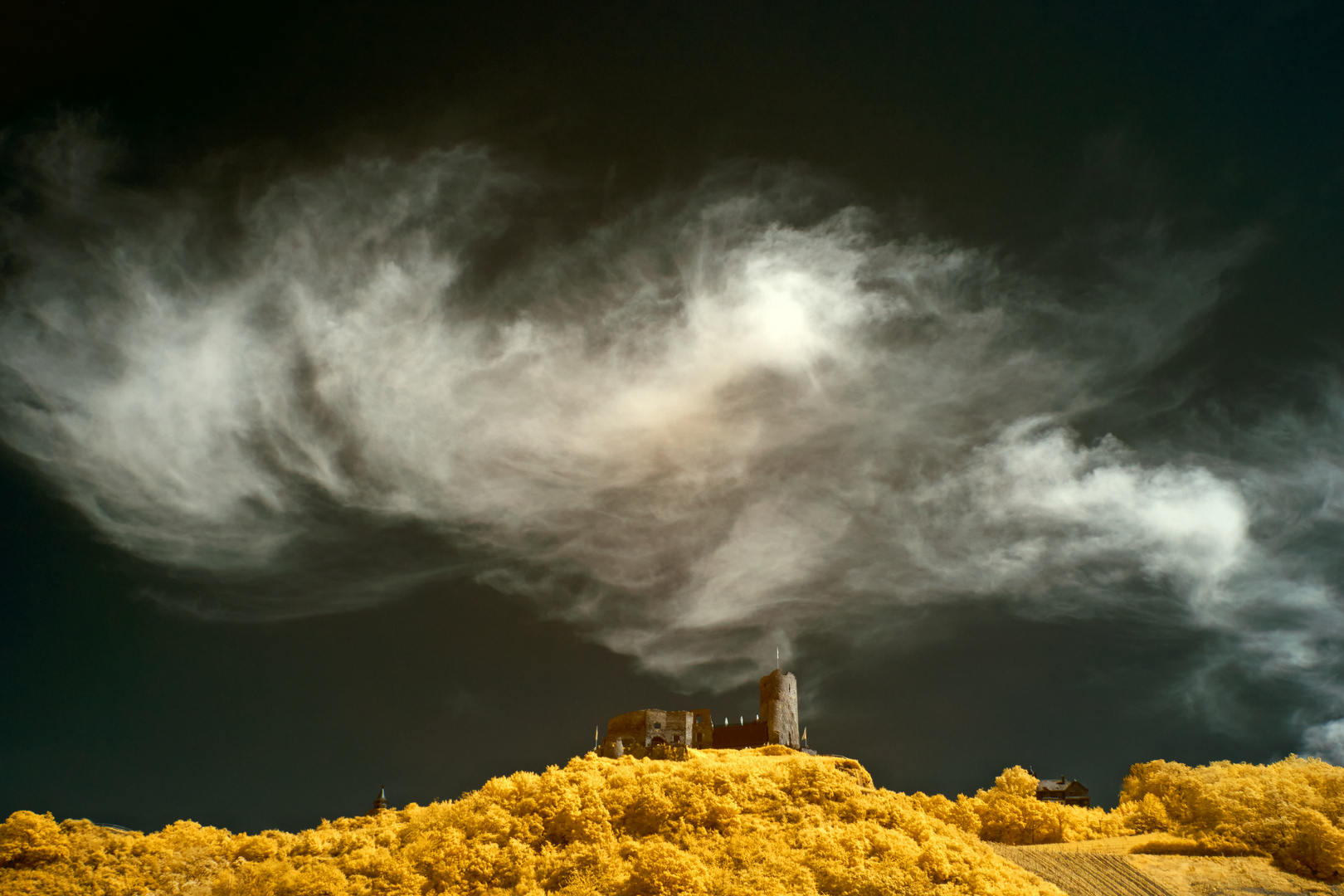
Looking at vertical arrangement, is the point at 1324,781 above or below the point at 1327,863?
above

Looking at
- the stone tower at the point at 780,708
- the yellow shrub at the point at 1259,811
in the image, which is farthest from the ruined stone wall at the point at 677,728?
the yellow shrub at the point at 1259,811

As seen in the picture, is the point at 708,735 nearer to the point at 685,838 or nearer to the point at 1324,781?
the point at 685,838

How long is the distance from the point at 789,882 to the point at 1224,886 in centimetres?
3140

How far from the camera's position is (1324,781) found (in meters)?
65.6

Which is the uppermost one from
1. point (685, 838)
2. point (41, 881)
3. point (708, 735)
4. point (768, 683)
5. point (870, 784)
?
point (768, 683)

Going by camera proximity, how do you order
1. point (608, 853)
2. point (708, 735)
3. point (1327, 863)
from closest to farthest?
1. point (608, 853)
2. point (1327, 863)
3. point (708, 735)

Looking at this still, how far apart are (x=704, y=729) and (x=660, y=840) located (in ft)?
132

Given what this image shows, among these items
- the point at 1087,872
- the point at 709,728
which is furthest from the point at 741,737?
the point at 1087,872

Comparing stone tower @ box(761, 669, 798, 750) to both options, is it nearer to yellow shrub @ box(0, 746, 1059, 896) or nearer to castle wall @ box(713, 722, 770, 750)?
castle wall @ box(713, 722, 770, 750)

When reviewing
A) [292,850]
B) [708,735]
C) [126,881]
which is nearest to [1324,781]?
[708,735]

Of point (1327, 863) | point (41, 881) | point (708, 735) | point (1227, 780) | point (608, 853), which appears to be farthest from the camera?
point (708, 735)

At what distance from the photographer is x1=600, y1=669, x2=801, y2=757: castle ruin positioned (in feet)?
266

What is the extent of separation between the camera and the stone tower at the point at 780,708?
86312mm

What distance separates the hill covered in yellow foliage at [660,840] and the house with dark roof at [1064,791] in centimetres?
2851
